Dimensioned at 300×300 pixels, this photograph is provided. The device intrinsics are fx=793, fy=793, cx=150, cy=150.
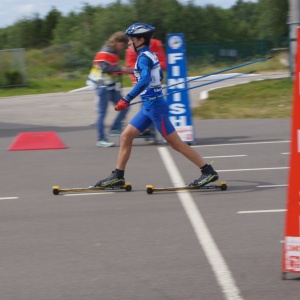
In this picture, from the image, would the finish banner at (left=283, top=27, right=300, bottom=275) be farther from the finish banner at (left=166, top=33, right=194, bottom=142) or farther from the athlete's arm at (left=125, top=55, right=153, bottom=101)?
the finish banner at (left=166, top=33, right=194, bottom=142)

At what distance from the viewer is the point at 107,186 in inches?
362

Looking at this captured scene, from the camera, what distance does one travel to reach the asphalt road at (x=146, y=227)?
5.77m

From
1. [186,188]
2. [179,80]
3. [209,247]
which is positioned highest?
[179,80]

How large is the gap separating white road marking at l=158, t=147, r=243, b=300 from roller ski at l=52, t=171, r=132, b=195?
68 centimetres

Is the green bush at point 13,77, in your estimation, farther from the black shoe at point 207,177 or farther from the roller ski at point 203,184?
the black shoe at point 207,177

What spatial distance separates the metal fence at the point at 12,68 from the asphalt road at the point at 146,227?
16824 millimetres

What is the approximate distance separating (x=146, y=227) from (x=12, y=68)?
23196mm

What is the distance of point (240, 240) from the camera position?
22.7 feet

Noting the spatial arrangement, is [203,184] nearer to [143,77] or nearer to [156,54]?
[143,77]

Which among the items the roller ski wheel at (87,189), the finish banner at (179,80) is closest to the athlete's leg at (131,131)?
the roller ski wheel at (87,189)

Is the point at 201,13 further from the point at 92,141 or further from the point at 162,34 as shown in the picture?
the point at 92,141

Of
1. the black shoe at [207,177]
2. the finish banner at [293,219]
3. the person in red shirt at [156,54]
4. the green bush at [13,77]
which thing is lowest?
the green bush at [13,77]

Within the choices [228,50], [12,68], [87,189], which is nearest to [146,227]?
[87,189]

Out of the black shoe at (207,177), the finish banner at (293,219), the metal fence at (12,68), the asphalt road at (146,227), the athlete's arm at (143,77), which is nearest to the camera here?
the finish banner at (293,219)
